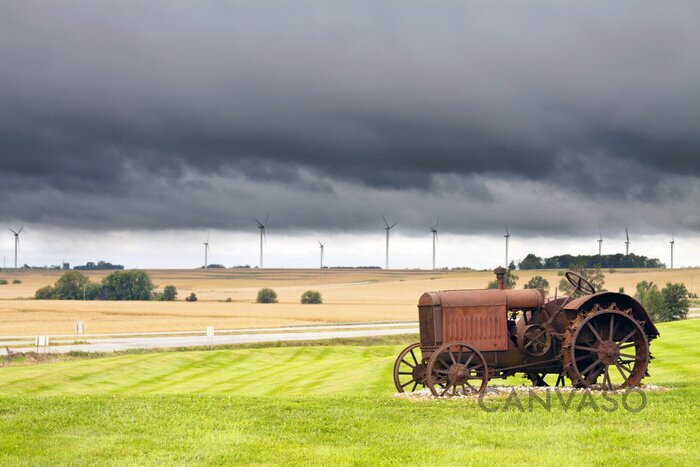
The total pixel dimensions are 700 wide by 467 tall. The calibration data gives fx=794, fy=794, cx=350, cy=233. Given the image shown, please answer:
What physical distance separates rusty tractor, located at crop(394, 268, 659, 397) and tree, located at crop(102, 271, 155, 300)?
14852 centimetres

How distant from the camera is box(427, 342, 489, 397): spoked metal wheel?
764 inches

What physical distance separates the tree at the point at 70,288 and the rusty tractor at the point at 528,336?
14789 cm

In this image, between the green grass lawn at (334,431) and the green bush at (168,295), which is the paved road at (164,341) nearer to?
the green grass lawn at (334,431)

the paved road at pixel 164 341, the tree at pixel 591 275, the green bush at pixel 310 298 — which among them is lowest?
the paved road at pixel 164 341

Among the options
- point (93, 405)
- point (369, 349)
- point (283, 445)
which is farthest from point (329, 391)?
point (369, 349)

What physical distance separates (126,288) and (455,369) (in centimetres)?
15113

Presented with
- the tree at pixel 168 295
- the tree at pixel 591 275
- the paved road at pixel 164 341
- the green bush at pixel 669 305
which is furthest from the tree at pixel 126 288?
the green bush at pixel 669 305

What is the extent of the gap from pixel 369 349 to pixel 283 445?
137 feet

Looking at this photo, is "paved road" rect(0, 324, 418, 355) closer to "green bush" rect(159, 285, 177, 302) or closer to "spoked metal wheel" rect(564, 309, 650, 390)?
"spoked metal wheel" rect(564, 309, 650, 390)

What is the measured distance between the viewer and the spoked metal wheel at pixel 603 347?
19922 millimetres

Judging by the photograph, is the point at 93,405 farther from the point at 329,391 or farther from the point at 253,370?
the point at 253,370

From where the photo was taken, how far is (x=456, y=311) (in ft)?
65.8

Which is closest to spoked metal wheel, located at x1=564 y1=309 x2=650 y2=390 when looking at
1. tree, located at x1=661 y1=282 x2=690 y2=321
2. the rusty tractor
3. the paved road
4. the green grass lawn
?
the rusty tractor

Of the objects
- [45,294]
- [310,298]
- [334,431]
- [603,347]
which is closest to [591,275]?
[310,298]
